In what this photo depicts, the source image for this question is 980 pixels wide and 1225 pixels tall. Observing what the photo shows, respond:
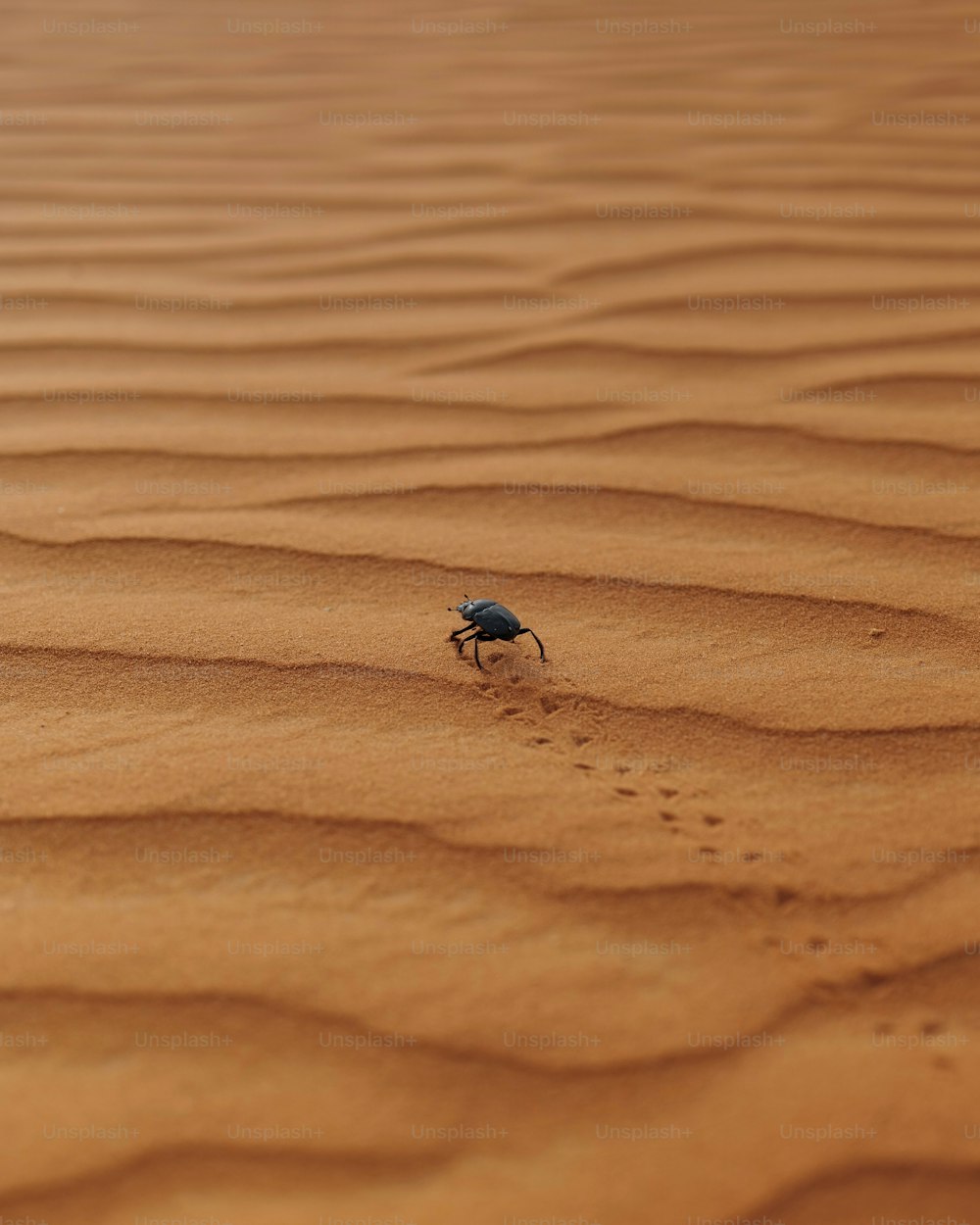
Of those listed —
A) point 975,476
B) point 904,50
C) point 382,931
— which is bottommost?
point 382,931

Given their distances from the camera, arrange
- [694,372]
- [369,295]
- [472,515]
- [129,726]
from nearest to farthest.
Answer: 1. [129,726]
2. [472,515]
3. [694,372]
4. [369,295]

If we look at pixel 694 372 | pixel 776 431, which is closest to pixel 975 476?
pixel 776 431

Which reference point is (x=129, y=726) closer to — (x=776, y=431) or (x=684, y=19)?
(x=776, y=431)

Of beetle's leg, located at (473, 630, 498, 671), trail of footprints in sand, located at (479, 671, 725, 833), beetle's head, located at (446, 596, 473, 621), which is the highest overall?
beetle's head, located at (446, 596, 473, 621)

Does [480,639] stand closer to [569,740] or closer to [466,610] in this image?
[466,610]

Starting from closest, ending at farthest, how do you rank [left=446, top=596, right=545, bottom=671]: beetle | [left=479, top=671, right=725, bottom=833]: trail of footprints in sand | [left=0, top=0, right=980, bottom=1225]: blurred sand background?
[left=0, top=0, right=980, bottom=1225]: blurred sand background < [left=479, top=671, right=725, bottom=833]: trail of footprints in sand < [left=446, top=596, right=545, bottom=671]: beetle

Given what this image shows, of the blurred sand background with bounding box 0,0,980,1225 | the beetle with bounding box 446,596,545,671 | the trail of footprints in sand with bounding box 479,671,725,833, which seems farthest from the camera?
the beetle with bounding box 446,596,545,671
